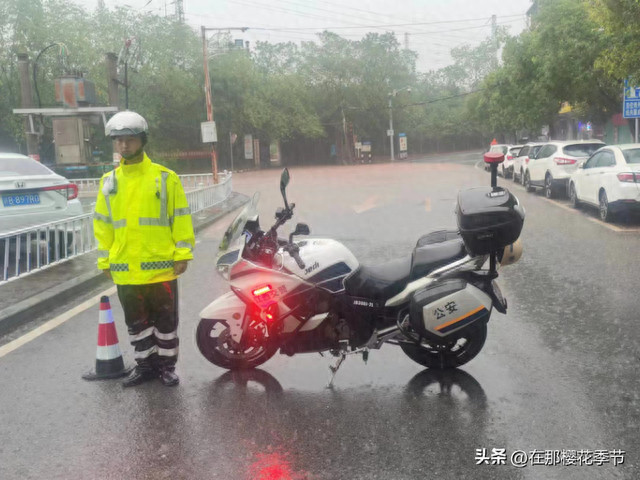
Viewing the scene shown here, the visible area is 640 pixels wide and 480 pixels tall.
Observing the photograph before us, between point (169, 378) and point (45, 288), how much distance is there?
3633 mm

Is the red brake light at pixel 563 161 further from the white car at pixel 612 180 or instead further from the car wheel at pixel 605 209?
the car wheel at pixel 605 209

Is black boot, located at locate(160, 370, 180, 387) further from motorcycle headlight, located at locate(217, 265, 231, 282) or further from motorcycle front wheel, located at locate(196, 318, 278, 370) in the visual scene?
motorcycle headlight, located at locate(217, 265, 231, 282)

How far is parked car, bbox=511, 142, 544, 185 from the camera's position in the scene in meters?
21.7

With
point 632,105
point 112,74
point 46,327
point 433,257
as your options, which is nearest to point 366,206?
point 112,74

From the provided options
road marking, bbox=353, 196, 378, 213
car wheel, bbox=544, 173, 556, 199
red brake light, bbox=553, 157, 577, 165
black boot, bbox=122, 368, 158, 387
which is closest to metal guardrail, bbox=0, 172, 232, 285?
black boot, bbox=122, 368, 158, 387

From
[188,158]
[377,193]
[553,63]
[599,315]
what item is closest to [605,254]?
[599,315]

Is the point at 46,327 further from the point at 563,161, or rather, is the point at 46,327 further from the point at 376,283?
the point at 563,161

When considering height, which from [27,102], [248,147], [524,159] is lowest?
[524,159]

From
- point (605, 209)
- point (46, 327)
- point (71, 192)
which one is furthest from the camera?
point (605, 209)

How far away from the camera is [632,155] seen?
12656 mm

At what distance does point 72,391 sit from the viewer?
475 centimetres

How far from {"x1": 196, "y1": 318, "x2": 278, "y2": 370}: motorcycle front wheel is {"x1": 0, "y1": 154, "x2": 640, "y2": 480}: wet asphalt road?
0.36 feet

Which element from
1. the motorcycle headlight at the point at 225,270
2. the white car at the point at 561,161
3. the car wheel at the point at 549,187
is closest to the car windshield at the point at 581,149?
the white car at the point at 561,161

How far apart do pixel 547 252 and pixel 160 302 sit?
6.77 meters
